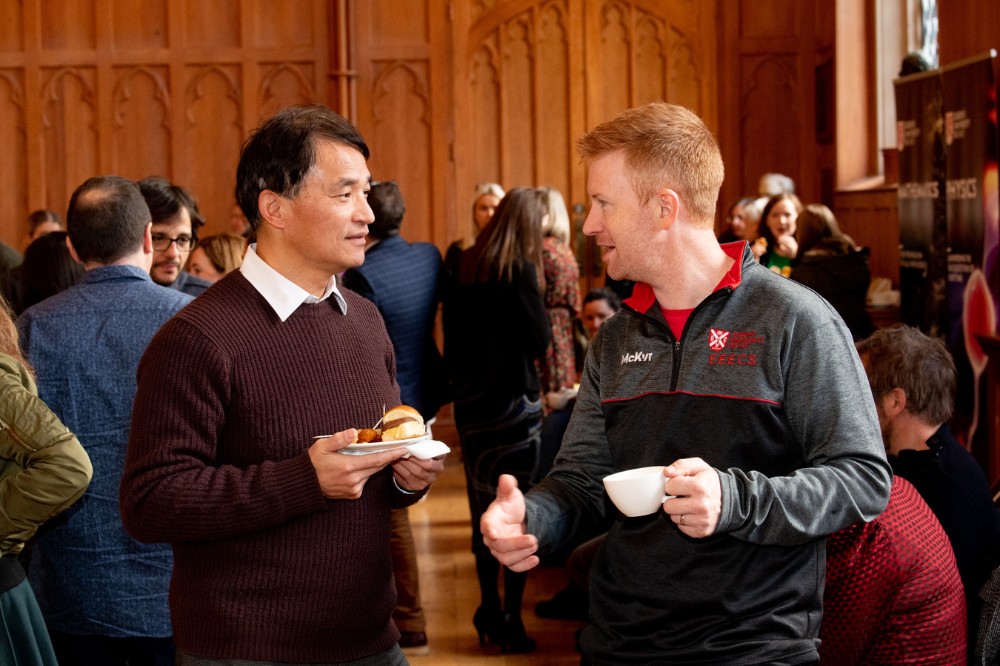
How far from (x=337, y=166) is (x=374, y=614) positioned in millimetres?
831

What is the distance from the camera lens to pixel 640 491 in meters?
1.73

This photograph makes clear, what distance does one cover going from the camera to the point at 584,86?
30.9 ft

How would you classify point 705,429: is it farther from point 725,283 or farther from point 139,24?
point 139,24

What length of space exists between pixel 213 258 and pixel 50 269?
658 mm

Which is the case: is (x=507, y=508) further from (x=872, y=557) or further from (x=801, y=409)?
(x=872, y=557)

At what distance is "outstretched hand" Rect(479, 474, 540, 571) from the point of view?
6.19 ft

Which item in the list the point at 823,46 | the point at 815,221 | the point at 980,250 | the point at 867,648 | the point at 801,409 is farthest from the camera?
the point at 823,46

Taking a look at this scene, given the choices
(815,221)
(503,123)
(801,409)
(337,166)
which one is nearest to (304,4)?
(503,123)

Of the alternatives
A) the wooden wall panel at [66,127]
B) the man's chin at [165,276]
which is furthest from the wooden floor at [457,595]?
the wooden wall panel at [66,127]

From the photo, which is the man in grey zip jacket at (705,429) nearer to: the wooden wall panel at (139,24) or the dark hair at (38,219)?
the dark hair at (38,219)

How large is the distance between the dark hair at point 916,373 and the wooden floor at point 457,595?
2.13 meters

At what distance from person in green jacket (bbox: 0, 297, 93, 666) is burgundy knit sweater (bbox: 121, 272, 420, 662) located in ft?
1.72

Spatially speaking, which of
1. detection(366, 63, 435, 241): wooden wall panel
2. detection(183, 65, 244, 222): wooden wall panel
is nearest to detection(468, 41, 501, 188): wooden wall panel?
detection(366, 63, 435, 241): wooden wall panel

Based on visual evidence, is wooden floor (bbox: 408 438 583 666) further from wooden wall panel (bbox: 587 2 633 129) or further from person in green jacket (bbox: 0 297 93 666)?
wooden wall panel (bbox: 587 2 633 129)
